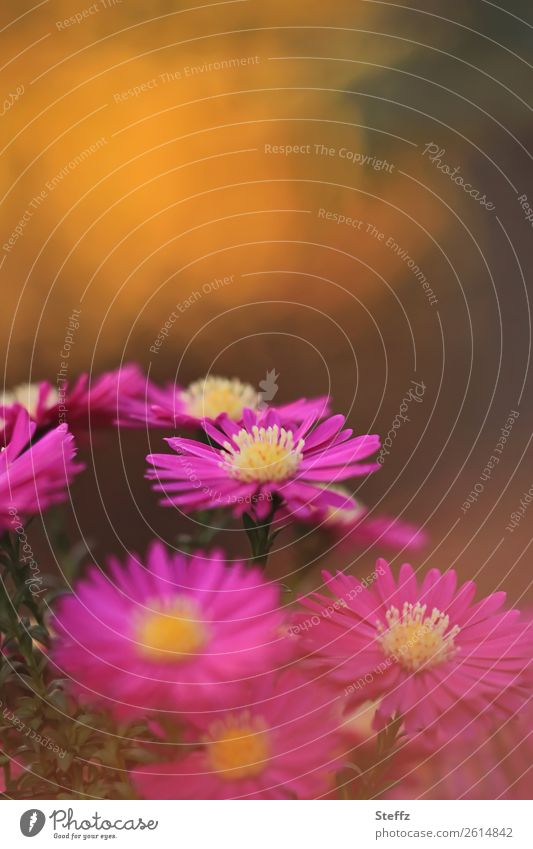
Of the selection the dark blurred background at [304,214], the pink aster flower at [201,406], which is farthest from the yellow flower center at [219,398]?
the dark blurred background at [304,214]

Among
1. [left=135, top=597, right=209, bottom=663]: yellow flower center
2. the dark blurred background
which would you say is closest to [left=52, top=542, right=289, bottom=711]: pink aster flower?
[left=135, top=597, right=209, bottom=663]: yellow flower center

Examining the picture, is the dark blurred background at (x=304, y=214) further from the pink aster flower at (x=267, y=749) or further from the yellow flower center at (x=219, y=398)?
the pink aster flower at (x=267, y=749)

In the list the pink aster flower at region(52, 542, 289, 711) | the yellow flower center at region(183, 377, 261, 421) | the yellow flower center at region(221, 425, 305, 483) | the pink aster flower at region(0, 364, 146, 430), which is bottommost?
the pink aster flower at region(52, 542, 289, 711)

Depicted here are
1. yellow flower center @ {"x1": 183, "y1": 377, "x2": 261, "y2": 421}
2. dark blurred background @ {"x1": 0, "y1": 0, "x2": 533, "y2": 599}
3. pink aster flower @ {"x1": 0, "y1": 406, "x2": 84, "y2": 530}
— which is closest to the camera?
pink aster flower @ {"x1": 0, "y1": 406, "x2": 84, "y2": 530}

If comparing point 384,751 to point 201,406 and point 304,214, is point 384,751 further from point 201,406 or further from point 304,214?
point 304,214

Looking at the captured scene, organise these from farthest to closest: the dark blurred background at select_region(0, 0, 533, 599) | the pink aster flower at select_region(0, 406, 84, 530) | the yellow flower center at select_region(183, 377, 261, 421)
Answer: the dark blurred background at select_region(0, 0, 533, 599)
the yellow flower center at select_region(183, 377, 261, 421)
the pink aster flower at select_region(0, 406, 84, 530)

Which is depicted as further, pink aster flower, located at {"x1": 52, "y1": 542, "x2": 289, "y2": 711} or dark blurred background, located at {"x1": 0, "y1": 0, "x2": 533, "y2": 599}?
dark blurred background, located at {"x1": 0, "y1": 0, "x2": 533, "y2": 599}

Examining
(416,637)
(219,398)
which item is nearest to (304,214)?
(219,398)

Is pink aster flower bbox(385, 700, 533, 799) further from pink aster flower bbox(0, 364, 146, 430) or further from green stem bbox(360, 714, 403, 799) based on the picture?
pink aster flower bbox(0, 364, 146, 430)
